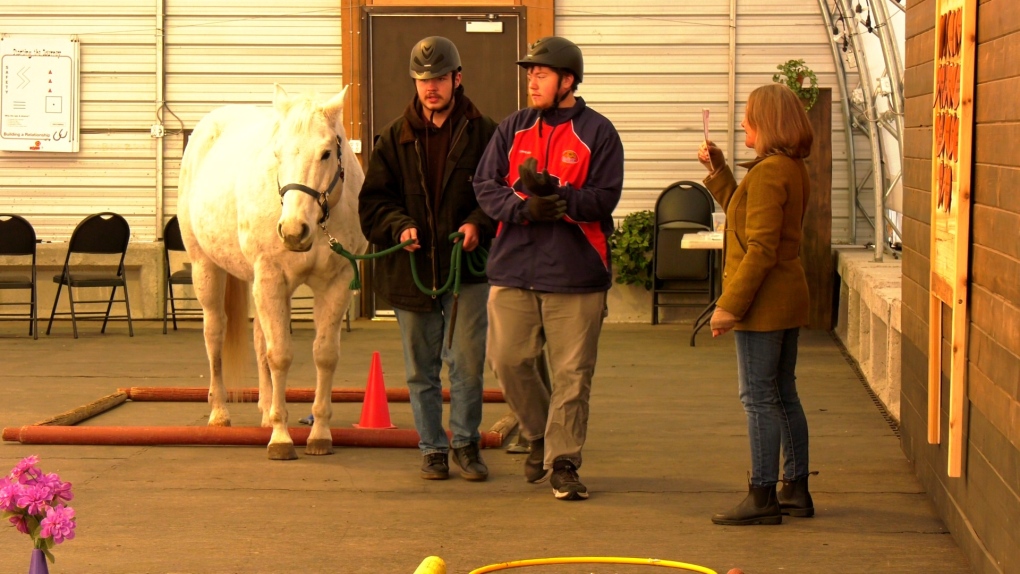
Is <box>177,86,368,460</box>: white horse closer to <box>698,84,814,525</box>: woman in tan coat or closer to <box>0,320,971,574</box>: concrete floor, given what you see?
<box>0,320,971,574</box>: concrete floor

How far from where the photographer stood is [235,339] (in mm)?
8180

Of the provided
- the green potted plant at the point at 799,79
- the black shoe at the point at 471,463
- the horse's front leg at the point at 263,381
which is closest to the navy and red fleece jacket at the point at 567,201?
the black shoe at the point at 471,463

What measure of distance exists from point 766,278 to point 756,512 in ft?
3.21

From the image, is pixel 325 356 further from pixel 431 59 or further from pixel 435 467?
pixel 431 59

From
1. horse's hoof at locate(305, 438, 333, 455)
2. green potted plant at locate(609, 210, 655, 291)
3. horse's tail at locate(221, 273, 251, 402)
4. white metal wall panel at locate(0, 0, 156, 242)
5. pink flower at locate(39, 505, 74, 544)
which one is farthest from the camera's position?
white metal wall panel at locate(0, 0, 156, 242)

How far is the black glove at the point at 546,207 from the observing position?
564 cm

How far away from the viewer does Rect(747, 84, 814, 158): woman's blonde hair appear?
533 centimetres

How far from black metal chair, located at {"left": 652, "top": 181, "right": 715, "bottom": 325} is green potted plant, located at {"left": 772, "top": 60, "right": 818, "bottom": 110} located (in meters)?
1.33

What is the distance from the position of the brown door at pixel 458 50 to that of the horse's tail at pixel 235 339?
203 inches

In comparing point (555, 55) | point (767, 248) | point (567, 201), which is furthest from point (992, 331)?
point (555, 55)

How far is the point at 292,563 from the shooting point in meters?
4.96

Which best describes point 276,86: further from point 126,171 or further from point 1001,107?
point 126,171

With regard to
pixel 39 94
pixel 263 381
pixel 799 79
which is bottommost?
pixel 263 381

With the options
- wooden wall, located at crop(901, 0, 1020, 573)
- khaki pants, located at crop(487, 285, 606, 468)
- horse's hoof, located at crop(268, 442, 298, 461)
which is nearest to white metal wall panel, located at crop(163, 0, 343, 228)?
horse's hoof, located at crop(268, 442, 298, 461)
